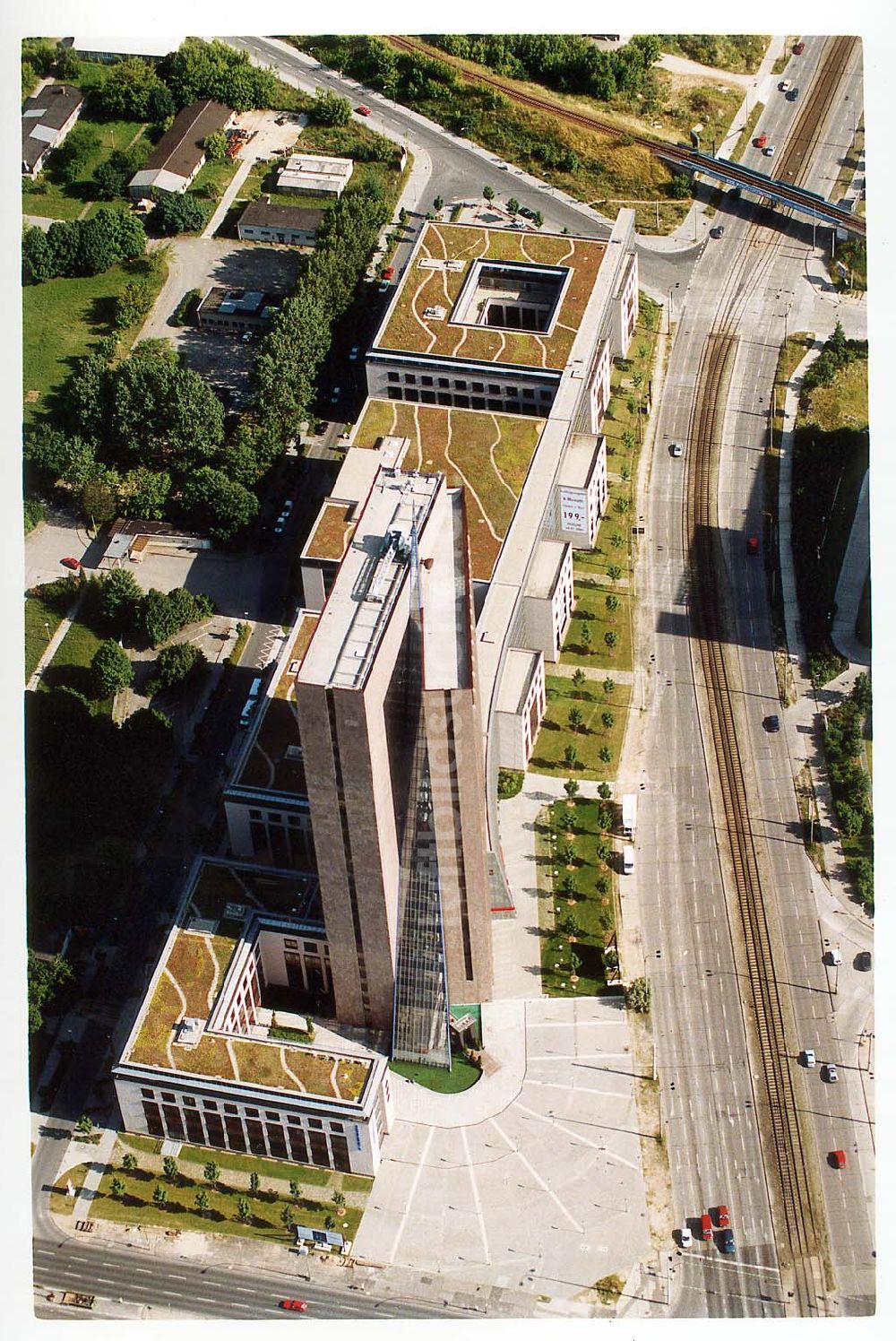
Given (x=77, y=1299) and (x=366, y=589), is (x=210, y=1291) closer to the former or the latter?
(x=77, y=1299)

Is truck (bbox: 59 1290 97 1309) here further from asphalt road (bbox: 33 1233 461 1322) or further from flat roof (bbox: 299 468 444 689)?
flat roof (bbox: 299 468 444 689)

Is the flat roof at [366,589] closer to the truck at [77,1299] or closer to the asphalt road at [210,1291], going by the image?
the asphalt road at [210,1291]

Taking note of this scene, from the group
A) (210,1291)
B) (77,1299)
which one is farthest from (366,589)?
(77,1299)

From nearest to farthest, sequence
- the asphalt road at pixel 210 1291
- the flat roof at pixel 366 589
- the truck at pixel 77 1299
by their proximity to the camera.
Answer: the flat roof at pixel 366 589 < the asphalt road at pixel 210 1291 < the truck at pixel 77 1299

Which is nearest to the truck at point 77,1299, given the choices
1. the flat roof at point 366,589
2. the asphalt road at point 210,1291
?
the asphalt road at point 210,1291

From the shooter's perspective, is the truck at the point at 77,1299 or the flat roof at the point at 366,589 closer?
the flat roof at the point at 366,589

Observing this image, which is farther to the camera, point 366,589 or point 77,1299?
point 77,1299

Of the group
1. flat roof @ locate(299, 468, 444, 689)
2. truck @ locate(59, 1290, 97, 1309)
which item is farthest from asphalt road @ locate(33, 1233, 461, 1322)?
flat roof @ locate(299, 468, 444, 689)

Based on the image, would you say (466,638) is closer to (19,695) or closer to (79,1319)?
(19,695)

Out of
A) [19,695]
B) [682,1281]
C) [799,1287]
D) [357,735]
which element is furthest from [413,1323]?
[19,695]
